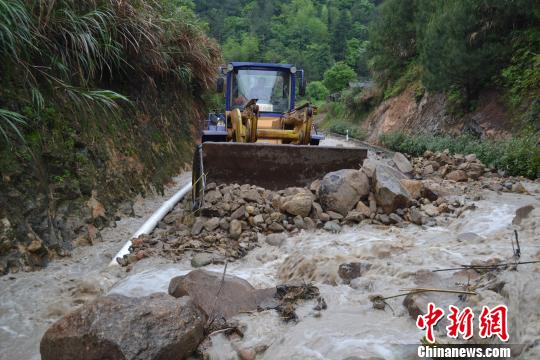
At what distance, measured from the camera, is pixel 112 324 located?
8.70 ft

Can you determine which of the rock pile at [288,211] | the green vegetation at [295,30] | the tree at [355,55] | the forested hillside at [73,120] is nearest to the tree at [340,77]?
the tree at [355,55]

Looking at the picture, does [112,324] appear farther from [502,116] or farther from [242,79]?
[502,116]

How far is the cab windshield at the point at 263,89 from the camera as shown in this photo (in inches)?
336

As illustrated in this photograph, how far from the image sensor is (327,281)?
154 inches

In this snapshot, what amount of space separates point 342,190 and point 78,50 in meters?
3.85

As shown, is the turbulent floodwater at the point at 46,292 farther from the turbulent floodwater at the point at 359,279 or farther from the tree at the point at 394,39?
the tree at the point at 394,39

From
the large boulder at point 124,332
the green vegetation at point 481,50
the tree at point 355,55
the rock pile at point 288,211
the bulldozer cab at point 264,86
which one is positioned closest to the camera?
the large boulder at point 124,332

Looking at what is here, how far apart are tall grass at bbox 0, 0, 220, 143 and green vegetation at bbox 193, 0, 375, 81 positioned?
39959 mm

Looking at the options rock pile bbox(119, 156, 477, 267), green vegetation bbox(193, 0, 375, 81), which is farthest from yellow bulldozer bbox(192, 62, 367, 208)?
green vegetation bbox(193, 0, 375, 81)

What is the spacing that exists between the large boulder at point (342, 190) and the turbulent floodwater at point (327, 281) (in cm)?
36

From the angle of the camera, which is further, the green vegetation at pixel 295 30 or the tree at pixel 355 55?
the green vegetation at pixel 295 30

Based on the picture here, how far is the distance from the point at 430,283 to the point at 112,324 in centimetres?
227

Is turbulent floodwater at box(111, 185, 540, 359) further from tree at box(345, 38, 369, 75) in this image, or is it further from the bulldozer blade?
tree at box(345, 38, 369, 75)

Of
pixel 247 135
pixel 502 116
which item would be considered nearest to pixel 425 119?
pixel 502 116
